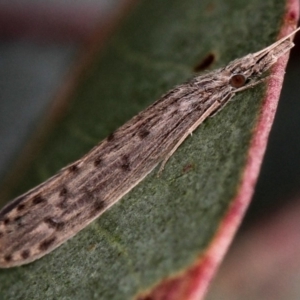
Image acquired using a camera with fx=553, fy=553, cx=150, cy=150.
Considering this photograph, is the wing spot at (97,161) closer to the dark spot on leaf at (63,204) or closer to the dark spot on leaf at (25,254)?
the dark spot on leaf at (63,204)

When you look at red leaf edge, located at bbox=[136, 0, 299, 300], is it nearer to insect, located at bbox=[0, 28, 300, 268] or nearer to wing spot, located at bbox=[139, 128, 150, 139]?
insect, located at bbox=[0, 28, 300, 268]

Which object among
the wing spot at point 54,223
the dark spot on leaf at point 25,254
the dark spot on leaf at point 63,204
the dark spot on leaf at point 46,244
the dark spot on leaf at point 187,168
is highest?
the dark spot on leaf at point 63,204

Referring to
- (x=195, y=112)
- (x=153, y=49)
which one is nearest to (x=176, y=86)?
(x=195, y=112)

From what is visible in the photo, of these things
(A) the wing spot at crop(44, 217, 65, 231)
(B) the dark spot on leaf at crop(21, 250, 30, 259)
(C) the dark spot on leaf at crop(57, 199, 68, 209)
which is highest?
(C) the dark spot on leaf at crop(57, 199, 68, 209)

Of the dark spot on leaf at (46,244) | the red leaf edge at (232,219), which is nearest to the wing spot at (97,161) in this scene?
the dark spot on leaf at (46,244)

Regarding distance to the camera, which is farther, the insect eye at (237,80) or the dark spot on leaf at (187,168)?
the insect eye at (237,80)

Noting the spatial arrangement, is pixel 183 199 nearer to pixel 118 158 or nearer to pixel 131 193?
pixel 131 193

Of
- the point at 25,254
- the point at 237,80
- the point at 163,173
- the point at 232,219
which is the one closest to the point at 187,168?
the point at 163,173

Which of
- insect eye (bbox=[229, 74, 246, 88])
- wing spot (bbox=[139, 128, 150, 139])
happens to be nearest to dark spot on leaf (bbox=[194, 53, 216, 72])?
insect eye (bbox=[229, 74, 246, 88])
